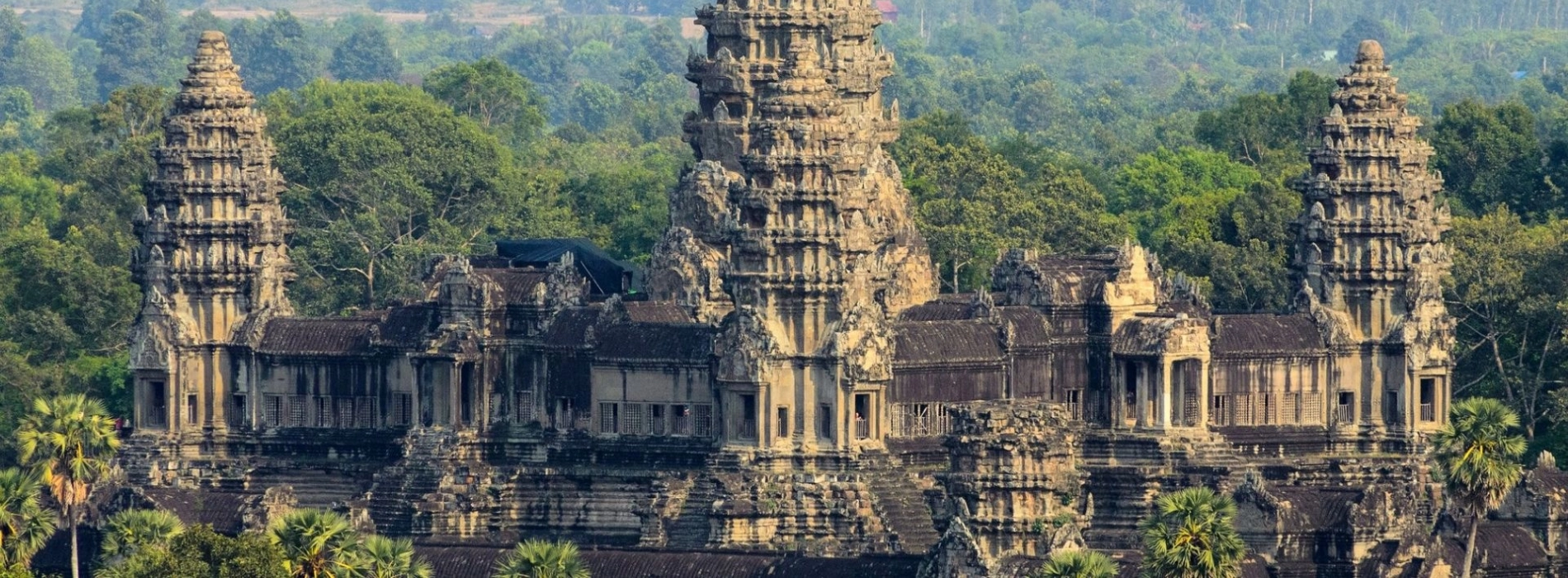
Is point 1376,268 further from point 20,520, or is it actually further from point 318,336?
point 20,520

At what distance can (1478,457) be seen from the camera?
116688 millimetres

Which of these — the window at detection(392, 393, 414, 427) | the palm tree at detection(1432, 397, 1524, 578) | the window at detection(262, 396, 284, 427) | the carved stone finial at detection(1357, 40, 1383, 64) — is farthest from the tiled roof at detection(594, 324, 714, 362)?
the palm tree at detection(1432, 397, 1524, 578)

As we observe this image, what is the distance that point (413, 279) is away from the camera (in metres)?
162

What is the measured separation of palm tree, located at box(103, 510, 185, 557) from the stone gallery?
Result: 424 cm

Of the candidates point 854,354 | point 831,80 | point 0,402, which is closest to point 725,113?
point 831,80

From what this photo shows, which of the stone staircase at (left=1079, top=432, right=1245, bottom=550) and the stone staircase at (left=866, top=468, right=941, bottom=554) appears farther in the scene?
the stone staircase at (left=1079, top=432, right=1245, bottom=550)

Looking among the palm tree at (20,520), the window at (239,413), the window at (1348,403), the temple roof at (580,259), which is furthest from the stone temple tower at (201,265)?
the window at (1348,403)

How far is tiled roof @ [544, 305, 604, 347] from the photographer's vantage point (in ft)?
430

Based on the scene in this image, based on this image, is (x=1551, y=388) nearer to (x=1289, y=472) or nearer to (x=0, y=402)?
(x=1289, y=472)

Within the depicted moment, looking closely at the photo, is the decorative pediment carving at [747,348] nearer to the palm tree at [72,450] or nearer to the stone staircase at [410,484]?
the stone staircase at [410,484]

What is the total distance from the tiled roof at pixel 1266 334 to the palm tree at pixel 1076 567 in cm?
2306

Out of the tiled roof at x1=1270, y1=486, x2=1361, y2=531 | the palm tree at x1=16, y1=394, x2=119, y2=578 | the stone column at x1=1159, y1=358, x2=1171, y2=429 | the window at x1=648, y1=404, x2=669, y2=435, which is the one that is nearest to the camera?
the tiled roof at x1=1270, y1=486, x2=1361, y2=531

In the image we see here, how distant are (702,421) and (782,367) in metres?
3.67

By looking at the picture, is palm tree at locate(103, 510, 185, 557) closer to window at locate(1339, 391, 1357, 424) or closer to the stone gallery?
the stone gallery
